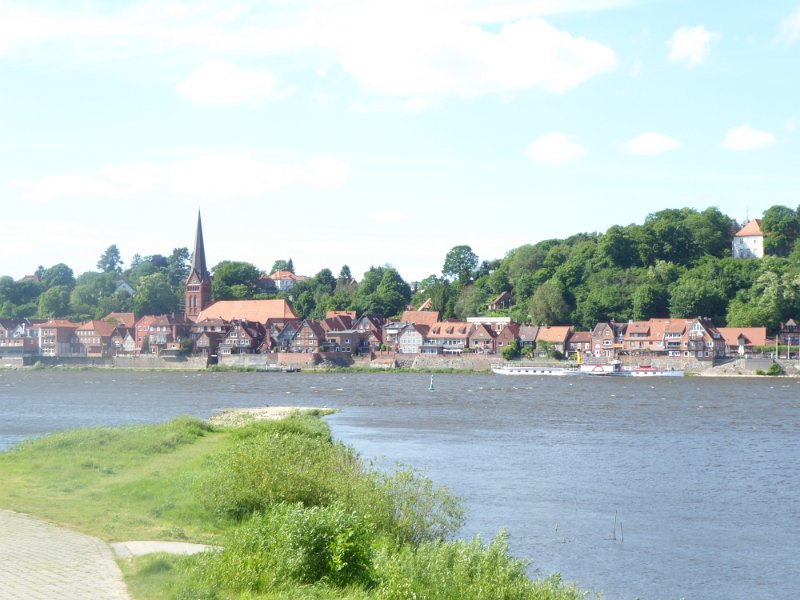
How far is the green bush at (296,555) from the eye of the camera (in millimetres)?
13266

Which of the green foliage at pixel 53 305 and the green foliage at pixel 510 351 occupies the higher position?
the green foliage at pixel 53 305

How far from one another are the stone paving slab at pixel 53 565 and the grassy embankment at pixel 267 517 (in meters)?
0.46

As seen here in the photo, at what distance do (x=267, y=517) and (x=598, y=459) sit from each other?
22.7 metres

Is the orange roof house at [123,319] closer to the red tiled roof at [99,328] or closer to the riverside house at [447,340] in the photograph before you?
the red tiled roof at [99,328]

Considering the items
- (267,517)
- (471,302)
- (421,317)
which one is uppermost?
(471,302)

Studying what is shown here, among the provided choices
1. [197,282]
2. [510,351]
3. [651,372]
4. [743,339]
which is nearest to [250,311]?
[197,282]

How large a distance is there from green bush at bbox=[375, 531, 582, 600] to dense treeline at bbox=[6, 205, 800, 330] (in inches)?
4189

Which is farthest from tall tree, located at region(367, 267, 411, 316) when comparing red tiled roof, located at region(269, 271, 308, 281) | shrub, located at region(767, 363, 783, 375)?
shrub, located at region(767, 363, 783, 375)

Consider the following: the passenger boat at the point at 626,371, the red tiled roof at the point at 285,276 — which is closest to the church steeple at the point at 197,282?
the red tiled roof at the point at 285,276

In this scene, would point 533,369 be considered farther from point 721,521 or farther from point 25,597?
point 25,597

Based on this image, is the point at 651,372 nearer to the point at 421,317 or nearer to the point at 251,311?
the point at 421,317

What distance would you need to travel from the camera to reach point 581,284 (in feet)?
435

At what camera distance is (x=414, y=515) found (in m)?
18.4

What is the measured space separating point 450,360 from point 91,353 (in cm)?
5448
